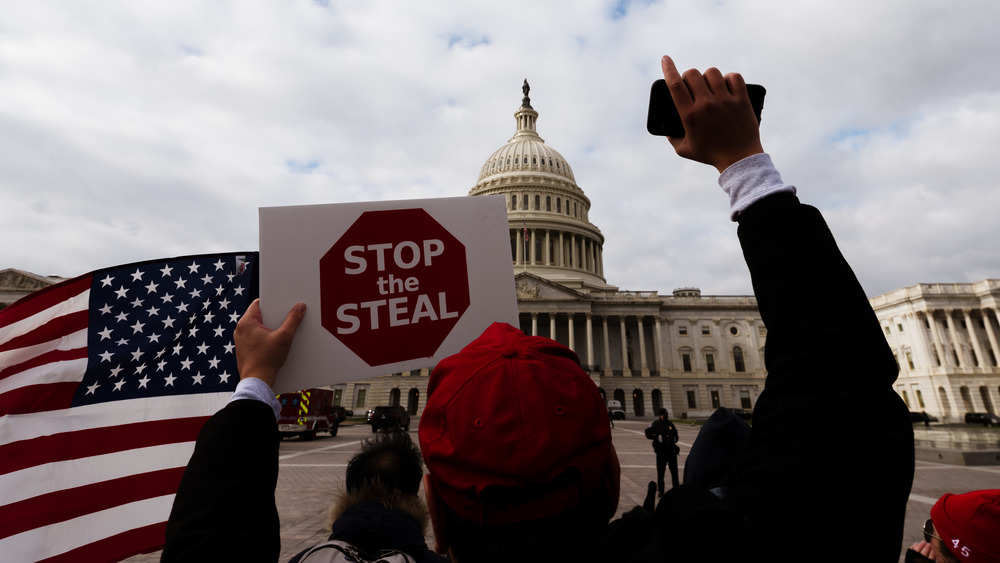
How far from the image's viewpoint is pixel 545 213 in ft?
237

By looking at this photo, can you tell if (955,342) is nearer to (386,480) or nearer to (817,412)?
(386,480)

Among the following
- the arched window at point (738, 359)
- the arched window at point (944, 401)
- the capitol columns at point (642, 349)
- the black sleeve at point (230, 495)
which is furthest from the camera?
the arched window at point (738, 359)

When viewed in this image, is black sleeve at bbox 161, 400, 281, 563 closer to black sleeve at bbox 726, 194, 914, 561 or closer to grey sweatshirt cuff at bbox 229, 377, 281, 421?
grey sweatshirt cuff at bbox 229, 377, 281, 421

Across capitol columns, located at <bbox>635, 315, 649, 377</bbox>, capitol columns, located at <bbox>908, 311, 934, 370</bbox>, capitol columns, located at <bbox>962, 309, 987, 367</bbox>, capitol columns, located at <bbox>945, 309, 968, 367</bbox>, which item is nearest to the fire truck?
capitol columns, located at <bbox>635, 315, 649, 377</bbox>

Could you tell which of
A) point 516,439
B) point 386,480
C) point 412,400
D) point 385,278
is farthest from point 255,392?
point 412,400

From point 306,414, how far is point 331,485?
599 inches

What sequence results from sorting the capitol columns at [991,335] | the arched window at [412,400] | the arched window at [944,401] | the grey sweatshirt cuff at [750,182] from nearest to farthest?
the grey sweatshirt cuff at [750,182] → the arched window at [944,401] → the arched window at [412,400] → the capitol columns at [991,335]

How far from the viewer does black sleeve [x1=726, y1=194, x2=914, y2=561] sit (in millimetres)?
974

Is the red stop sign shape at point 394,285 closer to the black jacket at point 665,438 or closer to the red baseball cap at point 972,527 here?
the red baseball cap at point 972,527

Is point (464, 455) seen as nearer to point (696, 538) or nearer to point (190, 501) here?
point (696, 538)

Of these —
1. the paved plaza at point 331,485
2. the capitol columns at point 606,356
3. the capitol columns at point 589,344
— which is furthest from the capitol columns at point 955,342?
the paved plaza at point 331,485

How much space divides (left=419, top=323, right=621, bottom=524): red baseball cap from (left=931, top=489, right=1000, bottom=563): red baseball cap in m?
2.55

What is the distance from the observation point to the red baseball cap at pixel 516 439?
1117 millimetres

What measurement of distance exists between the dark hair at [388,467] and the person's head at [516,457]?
6.48 feet
